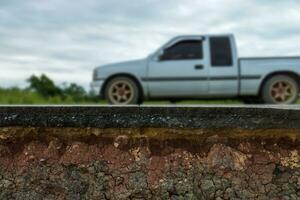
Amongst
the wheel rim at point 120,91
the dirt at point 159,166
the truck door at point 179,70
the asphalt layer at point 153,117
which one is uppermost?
the truck door at point 179,70

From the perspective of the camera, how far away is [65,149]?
2.86m

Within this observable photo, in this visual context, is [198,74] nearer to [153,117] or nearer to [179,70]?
[179,70]

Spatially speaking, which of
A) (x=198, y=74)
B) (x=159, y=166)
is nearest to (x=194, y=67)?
(x=198, y=74)

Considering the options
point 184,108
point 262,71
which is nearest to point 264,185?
point 184,108

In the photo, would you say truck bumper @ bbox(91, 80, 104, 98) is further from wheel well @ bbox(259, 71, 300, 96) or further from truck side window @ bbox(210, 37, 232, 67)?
wheel well @ bbox(259, 71, 300, 96)

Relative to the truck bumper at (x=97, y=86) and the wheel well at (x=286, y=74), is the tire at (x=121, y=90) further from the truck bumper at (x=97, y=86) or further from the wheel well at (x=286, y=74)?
the wheel well at (x=286, y=74)

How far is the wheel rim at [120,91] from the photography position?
13414 millimetres

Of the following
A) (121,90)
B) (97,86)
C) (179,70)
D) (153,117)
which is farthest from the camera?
(97,86)

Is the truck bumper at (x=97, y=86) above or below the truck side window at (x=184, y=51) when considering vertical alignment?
below

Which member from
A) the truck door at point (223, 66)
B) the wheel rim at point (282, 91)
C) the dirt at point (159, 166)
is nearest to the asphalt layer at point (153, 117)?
the dirt at point (159, 166)

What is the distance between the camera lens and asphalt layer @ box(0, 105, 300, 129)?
9.00 ft

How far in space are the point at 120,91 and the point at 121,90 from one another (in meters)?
0.03

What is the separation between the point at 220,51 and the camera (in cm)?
1347

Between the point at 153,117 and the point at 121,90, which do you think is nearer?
the point at 153,117
